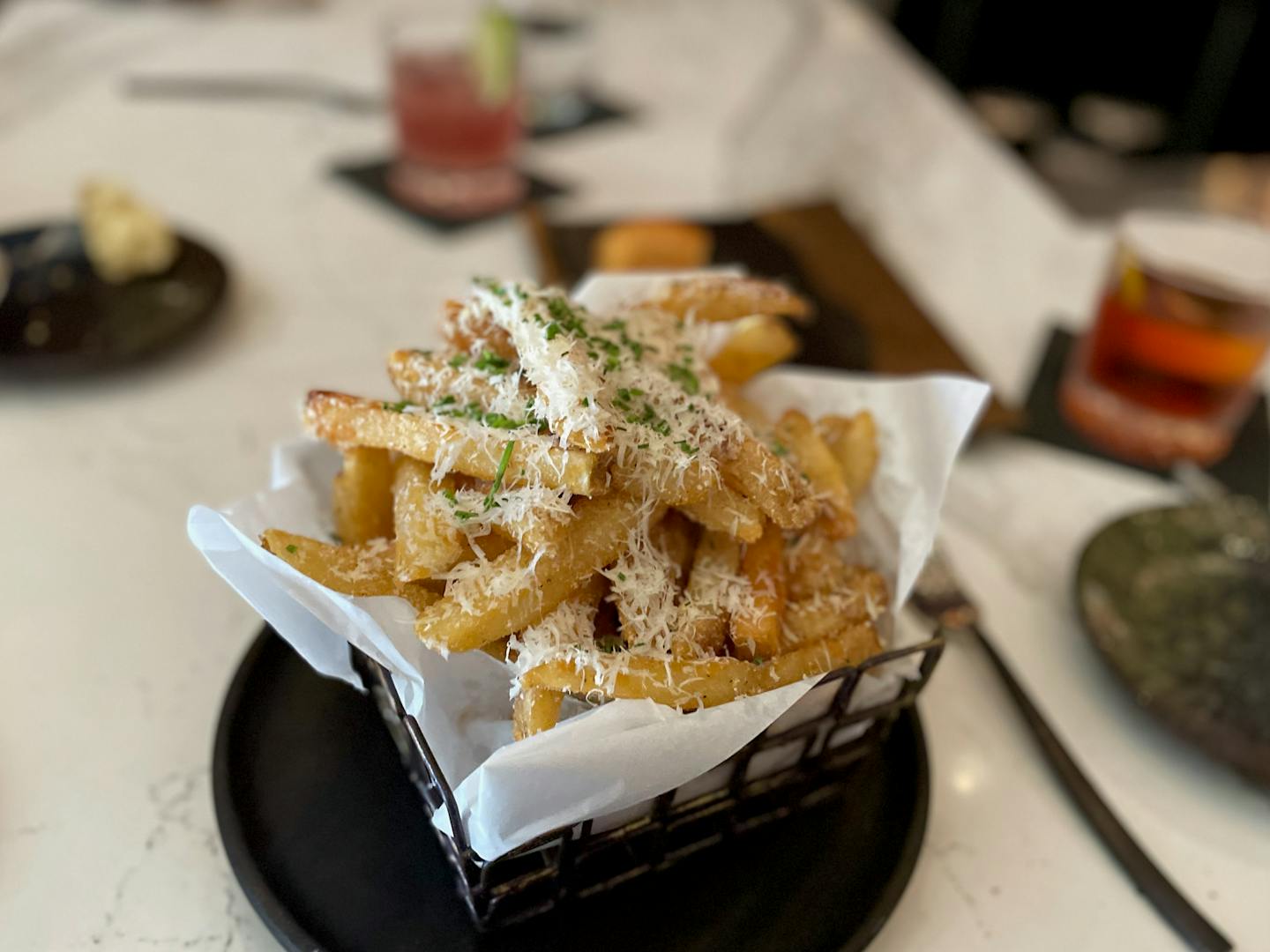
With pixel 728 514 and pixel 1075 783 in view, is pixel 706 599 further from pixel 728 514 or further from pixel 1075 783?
pixel 1075 783

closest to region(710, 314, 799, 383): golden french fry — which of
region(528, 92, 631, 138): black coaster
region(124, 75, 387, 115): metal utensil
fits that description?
region(528, 92, 631, 138): black coaster

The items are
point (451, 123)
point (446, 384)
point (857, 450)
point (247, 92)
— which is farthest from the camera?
point (247, 92)

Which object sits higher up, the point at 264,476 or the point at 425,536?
the point at 425,536

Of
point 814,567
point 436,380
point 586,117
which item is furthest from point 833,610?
point 586,117

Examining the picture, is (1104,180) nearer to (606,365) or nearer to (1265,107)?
(1265,107)

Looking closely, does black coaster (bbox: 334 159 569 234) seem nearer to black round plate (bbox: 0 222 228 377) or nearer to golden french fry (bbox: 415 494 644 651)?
black round plate (bbox: 0 222 228 377)
